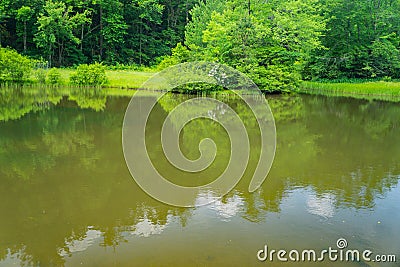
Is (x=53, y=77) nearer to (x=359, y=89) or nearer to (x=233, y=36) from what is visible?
(x=233, y=36)

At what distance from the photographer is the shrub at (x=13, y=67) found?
23062 millimetres

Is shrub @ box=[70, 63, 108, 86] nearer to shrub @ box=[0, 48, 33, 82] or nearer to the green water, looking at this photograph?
shrub @ box=[0, 48, 33, 82]

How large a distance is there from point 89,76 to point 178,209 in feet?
68.9

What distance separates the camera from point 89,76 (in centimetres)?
2477

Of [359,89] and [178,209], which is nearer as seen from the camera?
[178,209]

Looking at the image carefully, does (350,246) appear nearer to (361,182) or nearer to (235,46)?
(361,182)

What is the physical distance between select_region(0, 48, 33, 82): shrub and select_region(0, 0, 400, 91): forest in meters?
0.06

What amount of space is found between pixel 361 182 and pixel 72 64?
33226 millimetres

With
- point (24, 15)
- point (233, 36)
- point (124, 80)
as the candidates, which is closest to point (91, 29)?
point (24, 15)

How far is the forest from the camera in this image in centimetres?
2172

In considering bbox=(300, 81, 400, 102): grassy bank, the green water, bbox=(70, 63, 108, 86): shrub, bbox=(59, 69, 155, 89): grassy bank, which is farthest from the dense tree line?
the green water

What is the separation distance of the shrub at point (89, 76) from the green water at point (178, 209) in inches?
579

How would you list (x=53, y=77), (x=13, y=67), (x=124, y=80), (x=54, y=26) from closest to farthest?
(x=13, y=67)
(x=53, y=77)
(x=124, y=80)
(x=54, y=26)

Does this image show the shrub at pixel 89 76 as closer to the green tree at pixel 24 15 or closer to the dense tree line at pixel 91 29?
the dense tree line at pixel 91 29
